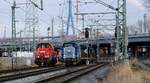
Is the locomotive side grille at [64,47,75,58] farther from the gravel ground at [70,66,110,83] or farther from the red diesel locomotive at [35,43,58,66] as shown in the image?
the gravel ground at [70,66,110,83]

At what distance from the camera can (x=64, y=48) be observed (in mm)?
62938

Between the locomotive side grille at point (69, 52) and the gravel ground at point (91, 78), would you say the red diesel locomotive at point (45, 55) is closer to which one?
the locomotive side grille at point (69, 52)

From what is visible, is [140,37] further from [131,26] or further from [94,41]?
[131,26]

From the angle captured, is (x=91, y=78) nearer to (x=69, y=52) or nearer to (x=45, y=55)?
(x=45, y=55)

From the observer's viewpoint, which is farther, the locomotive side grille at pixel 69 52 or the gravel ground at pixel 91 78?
the locomotive side grille at pixel 69 52

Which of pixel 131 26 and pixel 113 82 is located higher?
pixel 131 26

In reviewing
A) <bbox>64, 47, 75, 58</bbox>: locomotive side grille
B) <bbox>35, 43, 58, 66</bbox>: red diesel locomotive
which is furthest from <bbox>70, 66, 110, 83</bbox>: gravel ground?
<bbox>64, 47, 75, 58</bbox>: locomotive side grille

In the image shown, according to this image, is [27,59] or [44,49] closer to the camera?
[44,49]

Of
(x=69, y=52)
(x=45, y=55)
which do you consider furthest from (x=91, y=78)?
(x=69, y=52)

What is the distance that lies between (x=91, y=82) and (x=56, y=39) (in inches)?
4634

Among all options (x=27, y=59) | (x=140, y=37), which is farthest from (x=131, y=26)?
(x=27, y=59)

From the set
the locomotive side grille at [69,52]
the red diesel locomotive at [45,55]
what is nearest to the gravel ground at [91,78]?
the red diesel locomotive at [45,55]

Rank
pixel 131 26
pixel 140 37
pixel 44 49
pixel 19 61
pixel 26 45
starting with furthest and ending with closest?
pixel 131 26
pixel 26 45
pixel 140 37
pixel 19 61
pixel 44 49

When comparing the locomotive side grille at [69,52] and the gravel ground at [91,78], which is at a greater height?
the locomotive side grille at [69,52]
